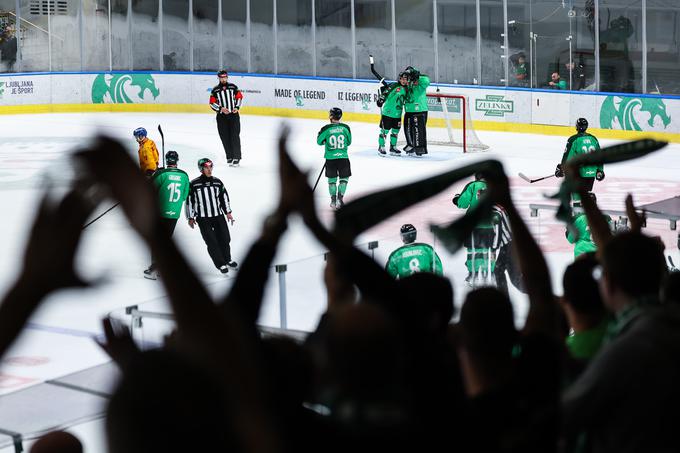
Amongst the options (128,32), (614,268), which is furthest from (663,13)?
(614,268)

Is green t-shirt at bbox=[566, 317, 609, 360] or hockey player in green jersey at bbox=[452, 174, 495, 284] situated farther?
hockey player in green jersey at bbox=[452, 174, 495, 284]

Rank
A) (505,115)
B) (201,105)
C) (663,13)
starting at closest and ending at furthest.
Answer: (663,13) → (505,115) → (201,105)

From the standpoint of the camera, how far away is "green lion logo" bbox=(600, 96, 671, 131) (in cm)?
2100

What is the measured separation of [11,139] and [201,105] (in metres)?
6.42

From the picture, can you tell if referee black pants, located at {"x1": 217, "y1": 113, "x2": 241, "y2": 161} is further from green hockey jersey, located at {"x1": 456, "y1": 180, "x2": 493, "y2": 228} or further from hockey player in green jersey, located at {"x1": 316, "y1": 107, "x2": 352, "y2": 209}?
green hockey jersey, located at {"x1": 456, "y1": 180, "x2": 493, "y2": 228}

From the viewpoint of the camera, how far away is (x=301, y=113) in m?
27.1

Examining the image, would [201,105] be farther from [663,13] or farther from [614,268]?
[614,268]

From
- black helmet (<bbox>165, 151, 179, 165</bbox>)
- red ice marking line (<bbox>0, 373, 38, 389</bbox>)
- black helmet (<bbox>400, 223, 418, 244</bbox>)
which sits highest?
black helmet (<bbox>165, 151, 179, 165</bbox>)

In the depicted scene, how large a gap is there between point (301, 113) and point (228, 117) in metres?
7.63

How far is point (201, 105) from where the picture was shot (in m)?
28.7

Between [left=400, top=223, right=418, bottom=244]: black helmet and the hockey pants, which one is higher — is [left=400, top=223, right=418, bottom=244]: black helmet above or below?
below

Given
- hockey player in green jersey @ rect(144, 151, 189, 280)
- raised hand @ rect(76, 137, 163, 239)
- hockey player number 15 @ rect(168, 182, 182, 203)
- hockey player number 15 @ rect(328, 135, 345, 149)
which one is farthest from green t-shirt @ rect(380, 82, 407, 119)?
raised hand @ rect(76, 137, 163, 239)

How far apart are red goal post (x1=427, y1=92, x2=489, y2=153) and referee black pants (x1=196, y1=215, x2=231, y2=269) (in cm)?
1030

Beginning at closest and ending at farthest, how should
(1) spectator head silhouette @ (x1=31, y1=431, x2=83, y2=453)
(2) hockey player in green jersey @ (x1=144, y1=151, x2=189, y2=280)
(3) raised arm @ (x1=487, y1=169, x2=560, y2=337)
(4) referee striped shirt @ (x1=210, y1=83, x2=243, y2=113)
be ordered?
1. (1) spectator head silhouette @ (x1=31, y1=431, x2=83, y2=453)
2. (3) raised arm @ (x1=487, y1=169, x2=560, y2=337)
3. (2) hockey player in green jersey @ (x1=144, y1=151, x2=189, y2=280)
4. (4) referee striped shirt @ (x1=210, y1=83, x2=243, y2=113)
